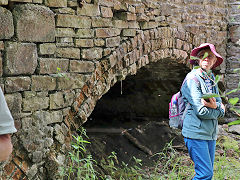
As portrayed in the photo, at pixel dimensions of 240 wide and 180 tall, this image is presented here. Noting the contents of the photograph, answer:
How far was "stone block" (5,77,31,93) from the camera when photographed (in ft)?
7.13

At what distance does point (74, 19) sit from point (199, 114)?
135 centimetres

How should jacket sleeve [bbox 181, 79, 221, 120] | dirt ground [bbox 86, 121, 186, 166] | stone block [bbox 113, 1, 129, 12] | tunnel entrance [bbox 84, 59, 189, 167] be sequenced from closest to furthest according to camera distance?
jacket sleeve [bbox 181, 79, 221, 120], stone block [bbox 113, 1, 129, 12], dirt ground [bbox 86, 121, 186, 166], tunnel entrance [bbox 84, 59, 189, 167]

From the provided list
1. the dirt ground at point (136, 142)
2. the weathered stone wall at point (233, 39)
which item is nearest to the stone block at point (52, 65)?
the dirt ground at point (136, 142)

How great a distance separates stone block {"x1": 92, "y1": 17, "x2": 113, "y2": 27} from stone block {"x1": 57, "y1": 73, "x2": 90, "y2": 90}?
1.69 ft

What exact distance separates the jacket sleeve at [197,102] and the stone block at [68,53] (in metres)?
1.02

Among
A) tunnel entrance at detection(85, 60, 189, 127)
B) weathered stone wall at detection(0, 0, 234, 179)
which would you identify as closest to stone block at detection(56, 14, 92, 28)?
weathered stone wall at detection(0, 0, 234, 179)

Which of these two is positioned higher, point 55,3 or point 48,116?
point 55,3

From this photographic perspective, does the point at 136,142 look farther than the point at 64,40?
Yes

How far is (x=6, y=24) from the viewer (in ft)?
6.94

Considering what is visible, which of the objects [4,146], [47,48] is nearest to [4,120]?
[4,146]

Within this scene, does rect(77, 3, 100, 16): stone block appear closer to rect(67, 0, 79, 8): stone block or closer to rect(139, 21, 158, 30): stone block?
rect(67, 0, 79, 8): stone block

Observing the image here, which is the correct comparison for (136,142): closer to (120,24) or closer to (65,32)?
(120,24)

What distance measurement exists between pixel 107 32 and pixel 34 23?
91cm

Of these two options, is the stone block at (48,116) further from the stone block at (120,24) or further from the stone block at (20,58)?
the stone block at (120,24)
